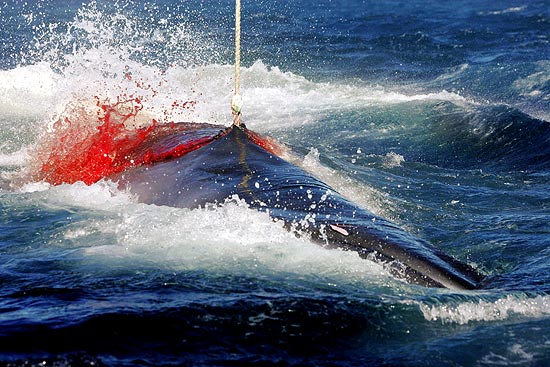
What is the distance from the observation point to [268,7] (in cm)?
2845

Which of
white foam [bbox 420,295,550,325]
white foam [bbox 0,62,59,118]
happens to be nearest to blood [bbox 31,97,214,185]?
white foam [bbox 420,295,550,325]

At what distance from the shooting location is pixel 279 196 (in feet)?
19.0

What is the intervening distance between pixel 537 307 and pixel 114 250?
247cm

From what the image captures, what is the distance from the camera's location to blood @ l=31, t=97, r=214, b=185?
7453mm

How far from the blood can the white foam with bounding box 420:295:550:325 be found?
3.29 m

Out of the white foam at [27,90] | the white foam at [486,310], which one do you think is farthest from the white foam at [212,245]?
the white foam at [27,90]

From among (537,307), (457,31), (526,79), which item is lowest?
(537,307)

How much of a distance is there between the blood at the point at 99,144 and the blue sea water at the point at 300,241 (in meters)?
0.29

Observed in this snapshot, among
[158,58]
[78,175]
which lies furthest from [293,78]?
[78,175]

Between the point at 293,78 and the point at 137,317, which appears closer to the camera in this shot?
the point at 137,317

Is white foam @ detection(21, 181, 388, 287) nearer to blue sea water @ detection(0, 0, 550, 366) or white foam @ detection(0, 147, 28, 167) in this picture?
blue sea water @ detection(0, 0, 550, 366)

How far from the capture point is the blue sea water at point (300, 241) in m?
3.85

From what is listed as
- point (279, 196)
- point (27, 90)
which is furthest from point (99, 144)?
point (27, 90)

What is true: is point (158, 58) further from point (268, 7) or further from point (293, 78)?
point (268, 7)
